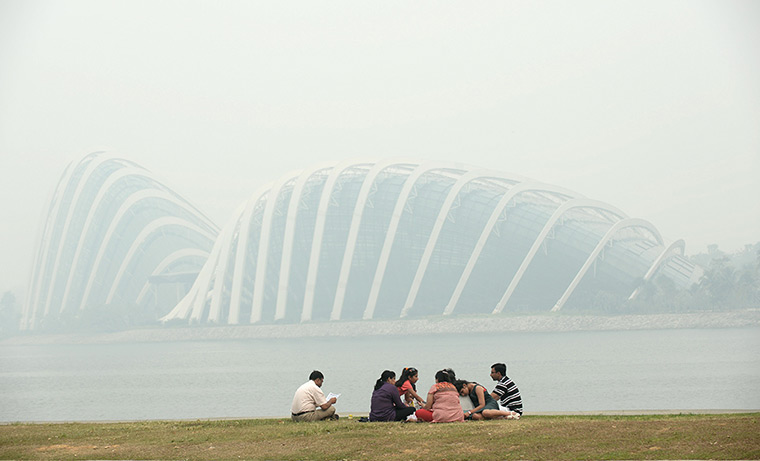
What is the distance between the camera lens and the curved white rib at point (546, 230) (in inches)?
3529

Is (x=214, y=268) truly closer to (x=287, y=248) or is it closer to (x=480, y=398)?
(x=287, y=248)

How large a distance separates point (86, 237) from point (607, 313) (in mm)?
84185

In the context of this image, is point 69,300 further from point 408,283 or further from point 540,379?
point 540,379

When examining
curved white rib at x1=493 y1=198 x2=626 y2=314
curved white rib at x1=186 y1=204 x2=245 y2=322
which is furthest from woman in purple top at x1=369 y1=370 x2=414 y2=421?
curved white rib at x1=186 y1=204 x2=245 y2=322

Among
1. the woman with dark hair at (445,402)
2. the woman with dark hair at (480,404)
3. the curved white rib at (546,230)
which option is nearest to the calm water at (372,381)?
the woman with dark hair at (480,404)

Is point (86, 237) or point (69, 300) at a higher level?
point (86, 237)

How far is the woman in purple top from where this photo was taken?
47.0ft

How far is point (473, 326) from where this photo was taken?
91438 mm

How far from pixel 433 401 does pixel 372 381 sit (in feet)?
73.7

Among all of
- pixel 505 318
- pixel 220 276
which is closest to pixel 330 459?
pixel 505 318

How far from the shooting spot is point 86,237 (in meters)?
132

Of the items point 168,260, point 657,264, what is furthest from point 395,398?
point 168,260

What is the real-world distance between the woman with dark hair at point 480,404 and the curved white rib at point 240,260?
87.8 m

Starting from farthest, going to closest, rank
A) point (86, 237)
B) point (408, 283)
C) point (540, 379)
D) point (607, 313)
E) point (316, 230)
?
point (86, 237) < point (408, 283) < point (316, 230) < point (607, 313) < point (540, 379)
